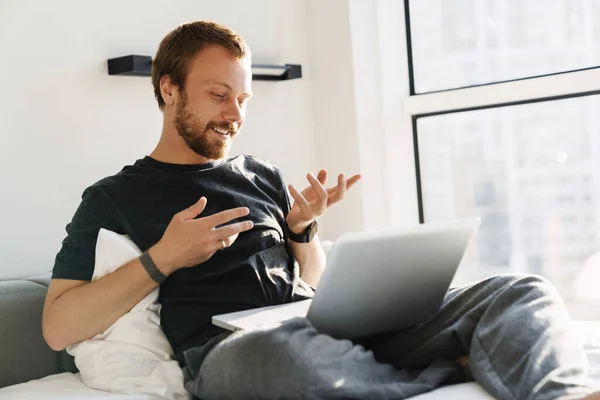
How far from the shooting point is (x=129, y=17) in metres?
2.72

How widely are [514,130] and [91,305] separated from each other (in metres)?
1.83

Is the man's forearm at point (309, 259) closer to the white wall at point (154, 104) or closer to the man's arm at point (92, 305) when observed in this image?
the man's arm at point (92, 305)

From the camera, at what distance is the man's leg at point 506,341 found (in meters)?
1.53

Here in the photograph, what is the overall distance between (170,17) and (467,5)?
1.12 meters

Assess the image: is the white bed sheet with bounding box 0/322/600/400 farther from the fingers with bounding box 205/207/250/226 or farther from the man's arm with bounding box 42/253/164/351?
the fingers with bounding box 205/207/250/226

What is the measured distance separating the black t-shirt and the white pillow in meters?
0.04

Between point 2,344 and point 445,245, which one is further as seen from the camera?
point 2,344

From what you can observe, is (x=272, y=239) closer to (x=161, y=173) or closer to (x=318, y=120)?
(x=161, y=173)

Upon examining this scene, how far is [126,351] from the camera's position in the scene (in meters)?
1.92

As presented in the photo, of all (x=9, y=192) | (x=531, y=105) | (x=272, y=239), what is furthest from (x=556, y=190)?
(x=9, y=192)

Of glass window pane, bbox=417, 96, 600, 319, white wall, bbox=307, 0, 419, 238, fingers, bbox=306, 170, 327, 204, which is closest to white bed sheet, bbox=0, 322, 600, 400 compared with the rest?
fingers, bbox=306, 170, 327, 204

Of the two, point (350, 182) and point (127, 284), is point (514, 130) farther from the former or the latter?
point (127, 284)

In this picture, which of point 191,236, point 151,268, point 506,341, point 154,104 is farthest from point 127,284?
point 154,104

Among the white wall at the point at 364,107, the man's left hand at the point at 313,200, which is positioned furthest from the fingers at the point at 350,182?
the white wall at the point at 364,107
